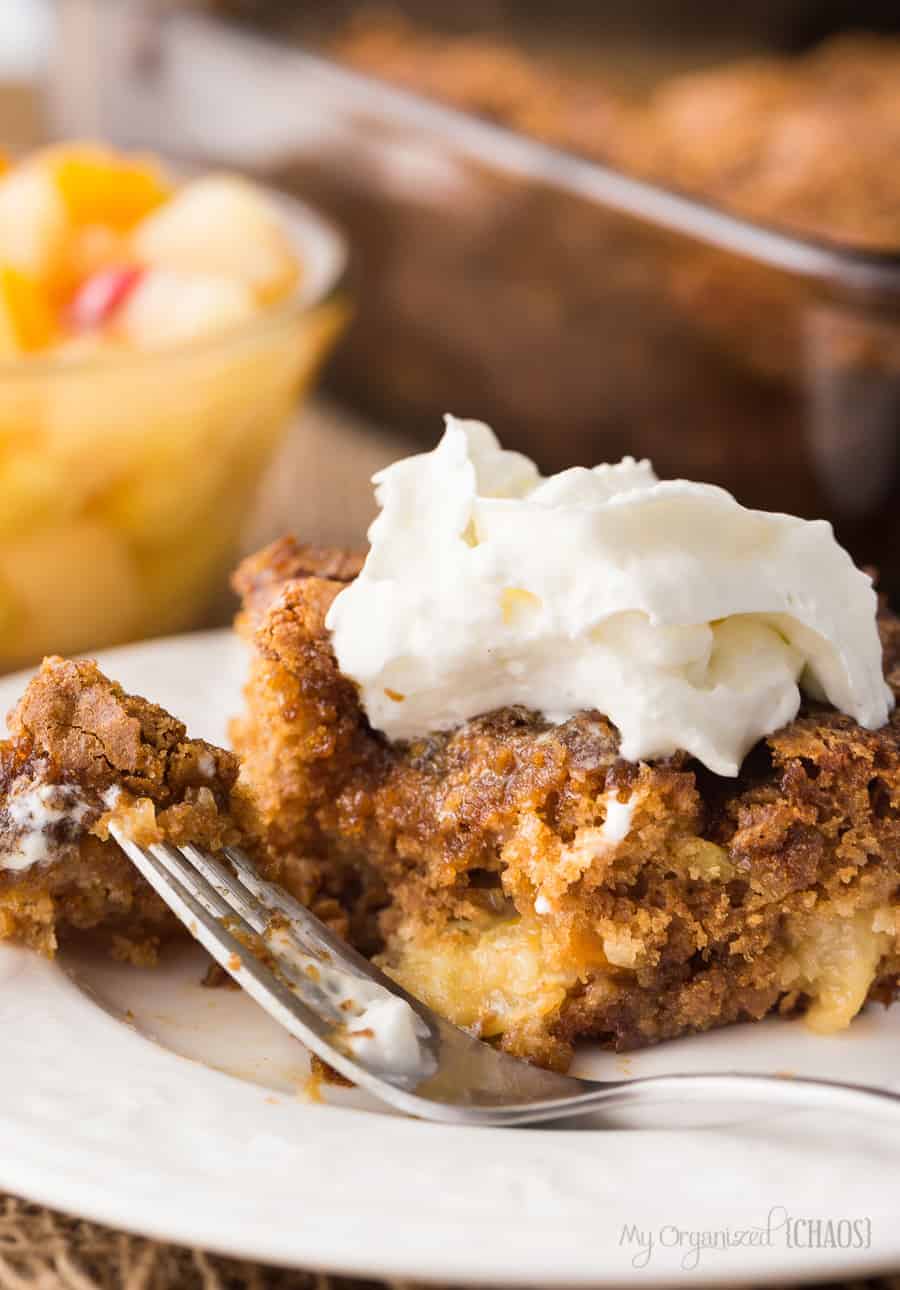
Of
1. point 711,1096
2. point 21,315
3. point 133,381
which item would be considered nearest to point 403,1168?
point 711,1096

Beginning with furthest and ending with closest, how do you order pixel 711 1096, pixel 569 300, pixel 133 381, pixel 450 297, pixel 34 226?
1. pixel 450 297
2. pixel 569 300
3. pixel 34 226
4. pixel 133 381
5. pixel 711 1096

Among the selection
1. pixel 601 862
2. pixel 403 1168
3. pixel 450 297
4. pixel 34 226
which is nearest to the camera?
pixel 403 1168

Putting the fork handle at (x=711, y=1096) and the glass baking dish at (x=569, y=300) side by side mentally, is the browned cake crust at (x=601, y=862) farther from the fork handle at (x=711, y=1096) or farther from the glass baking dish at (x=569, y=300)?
the glass baking dish at (x=569, y=300)

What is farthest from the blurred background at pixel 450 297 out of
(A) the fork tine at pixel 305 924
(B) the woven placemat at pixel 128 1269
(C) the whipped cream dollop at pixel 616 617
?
(B) the woven placemat at pixel 128 1269

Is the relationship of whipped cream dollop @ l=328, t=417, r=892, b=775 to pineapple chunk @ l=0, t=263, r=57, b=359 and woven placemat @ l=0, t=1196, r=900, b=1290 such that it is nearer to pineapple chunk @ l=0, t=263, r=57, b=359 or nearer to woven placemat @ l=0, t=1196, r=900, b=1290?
woven placemat @ l=0, t=1196, r=900, b=1290

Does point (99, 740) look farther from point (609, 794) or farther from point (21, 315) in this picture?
point (21, 315)


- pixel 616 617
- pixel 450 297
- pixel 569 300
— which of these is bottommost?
pixel 450 297
